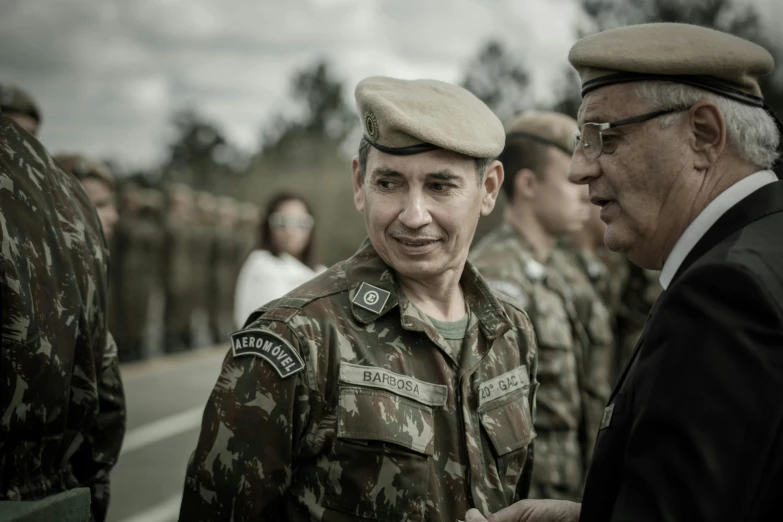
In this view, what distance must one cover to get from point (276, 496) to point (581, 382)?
2.41m

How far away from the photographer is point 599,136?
208 cm

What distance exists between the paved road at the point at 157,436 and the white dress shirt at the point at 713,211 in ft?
17.3

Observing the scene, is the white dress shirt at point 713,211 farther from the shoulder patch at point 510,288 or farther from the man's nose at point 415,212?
the shoulder patch at point 510,288

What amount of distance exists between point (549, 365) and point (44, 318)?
260 centimetres

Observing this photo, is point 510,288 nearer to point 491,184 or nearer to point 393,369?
point 491,184

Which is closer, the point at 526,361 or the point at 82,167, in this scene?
the point at 526,361

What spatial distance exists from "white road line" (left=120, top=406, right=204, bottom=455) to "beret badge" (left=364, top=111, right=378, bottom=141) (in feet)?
20.8

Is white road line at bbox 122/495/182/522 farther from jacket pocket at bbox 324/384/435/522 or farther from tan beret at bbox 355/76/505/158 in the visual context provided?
tan beret at bbox 355/76/505/158

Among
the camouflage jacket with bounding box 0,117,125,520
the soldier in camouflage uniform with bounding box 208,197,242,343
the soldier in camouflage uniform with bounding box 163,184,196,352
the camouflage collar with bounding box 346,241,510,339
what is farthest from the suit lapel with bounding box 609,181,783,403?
the soldier in camouflage uniform with bounding box 208,197,242,343

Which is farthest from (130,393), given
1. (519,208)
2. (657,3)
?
(657,3)

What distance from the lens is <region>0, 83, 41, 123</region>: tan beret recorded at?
496 centimetres

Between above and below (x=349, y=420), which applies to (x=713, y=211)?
above

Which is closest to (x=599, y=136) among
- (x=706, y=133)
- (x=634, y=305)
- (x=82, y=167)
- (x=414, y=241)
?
(x=706, y=133)

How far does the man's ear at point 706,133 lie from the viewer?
1903mm
